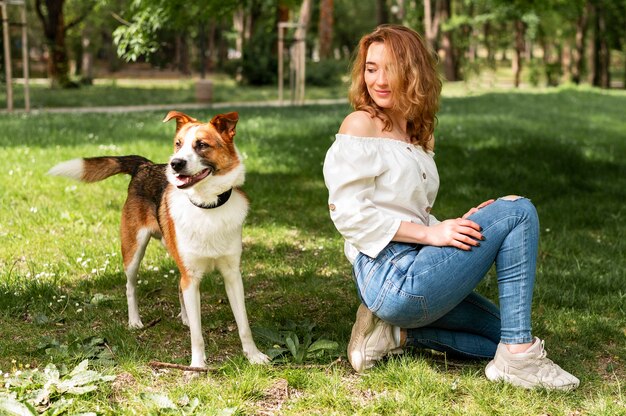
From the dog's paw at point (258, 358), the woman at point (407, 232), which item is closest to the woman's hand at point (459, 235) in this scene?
the woman at point (407, 232)

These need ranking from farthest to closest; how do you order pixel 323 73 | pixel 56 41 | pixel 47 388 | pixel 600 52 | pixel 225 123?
pixel 600 52 < pixel 323 73 < pixel 56 41 < pixel 225 123 < pixel 47 388

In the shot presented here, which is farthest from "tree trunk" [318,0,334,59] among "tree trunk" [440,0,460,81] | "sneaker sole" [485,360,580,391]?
"sneaker sole" [485,360,580,391]

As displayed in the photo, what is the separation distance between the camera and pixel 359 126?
3709mm

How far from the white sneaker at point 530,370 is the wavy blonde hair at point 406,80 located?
1220 mm

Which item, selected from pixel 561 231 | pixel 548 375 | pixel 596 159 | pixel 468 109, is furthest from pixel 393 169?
pixel 468 109

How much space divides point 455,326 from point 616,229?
4139mm

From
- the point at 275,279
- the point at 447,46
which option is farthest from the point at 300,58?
the point at 275,279

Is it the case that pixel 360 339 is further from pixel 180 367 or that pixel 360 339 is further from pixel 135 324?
pixel 135 324

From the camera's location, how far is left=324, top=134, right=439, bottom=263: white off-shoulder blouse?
3635 mm

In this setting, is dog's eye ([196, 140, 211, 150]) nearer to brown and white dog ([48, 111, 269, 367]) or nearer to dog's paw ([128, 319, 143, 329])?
brown and white dog ([48, 111, 269, 367])

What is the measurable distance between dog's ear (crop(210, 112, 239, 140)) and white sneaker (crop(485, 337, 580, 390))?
68.6 inches

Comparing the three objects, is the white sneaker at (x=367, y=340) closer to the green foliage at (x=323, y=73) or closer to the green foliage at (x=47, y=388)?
the green foliage at (x=47, y=388)

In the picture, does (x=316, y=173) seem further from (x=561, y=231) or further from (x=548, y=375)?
(x=548, y=375)

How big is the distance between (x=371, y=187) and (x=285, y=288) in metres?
1.91
